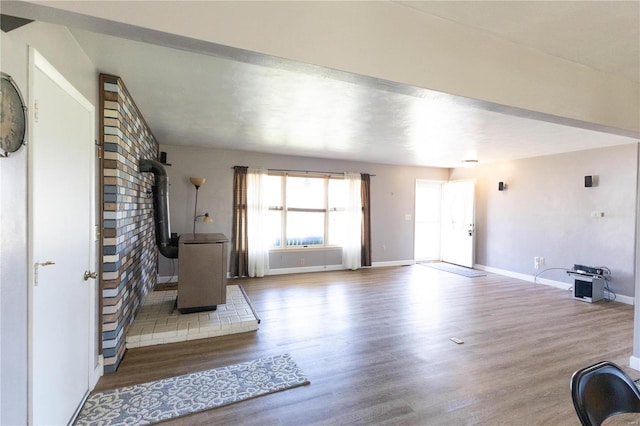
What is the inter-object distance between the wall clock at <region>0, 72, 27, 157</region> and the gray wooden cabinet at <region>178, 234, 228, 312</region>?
239cm

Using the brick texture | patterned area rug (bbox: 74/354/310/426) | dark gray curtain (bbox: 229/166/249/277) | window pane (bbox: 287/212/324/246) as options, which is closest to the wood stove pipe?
the brick texture

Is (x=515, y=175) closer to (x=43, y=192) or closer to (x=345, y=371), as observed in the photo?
(x=345, y=371)

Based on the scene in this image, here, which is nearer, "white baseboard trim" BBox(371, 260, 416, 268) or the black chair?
the black chair

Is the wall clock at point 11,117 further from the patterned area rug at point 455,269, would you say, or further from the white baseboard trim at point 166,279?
the patterned area rug at point 455,269

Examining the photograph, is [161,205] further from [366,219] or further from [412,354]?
[366,219]

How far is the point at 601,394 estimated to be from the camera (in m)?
1.15

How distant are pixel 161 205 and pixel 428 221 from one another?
21.0 ft

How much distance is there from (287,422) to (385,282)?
3924mm

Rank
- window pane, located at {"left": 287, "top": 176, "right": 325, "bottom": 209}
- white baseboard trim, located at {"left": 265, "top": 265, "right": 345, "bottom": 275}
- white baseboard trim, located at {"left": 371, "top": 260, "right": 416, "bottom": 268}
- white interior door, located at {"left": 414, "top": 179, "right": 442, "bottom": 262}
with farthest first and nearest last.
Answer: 1. white interior door, located at {"left": 414, "top": 179, "right": 442, "bottom": 262}
2. white baseboard trim, located at {"left": 371, "top": 260, "right": 416, "bottom": 268}
3. window pane, located at {"left": 287, "top": 176, "right": 325, "bottom": 209}
4. white baseboard trim, located at {"left": 265, "top": 265, "right": 345, "bottom": 275}

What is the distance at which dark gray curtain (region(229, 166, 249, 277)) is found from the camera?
5727 millimetres

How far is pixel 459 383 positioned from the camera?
2.43 m

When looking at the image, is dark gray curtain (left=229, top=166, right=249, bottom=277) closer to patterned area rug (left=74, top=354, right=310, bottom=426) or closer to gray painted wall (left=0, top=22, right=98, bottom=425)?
patterned area rug (left=74, top=354, right=310, bottom=426)

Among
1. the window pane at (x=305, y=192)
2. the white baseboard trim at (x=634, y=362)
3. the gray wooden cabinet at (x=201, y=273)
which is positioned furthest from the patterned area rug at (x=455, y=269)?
the gray wooden cabinet at (x=201, y=273)

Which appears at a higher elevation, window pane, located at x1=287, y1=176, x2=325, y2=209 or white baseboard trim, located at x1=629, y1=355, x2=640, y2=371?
window pane, located at x1=287, y1=176, x2=325, y2=209
